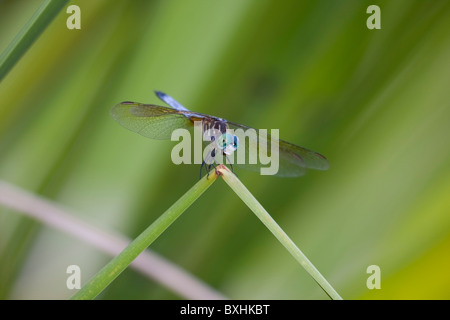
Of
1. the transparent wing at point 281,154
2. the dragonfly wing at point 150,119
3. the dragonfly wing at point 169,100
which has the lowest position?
the transparent wing at point 281,154

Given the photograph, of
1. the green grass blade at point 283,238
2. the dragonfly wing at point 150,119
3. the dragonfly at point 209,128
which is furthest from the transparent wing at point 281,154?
the green grass blade at point 283,238

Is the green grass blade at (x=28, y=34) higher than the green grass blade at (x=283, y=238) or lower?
higher

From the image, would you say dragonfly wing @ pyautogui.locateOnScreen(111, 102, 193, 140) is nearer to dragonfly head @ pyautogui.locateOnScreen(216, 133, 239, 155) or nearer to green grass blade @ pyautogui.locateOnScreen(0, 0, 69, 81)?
dragonfly head @ pyautogui.locateOnScreen(216, 133, 239, 155)

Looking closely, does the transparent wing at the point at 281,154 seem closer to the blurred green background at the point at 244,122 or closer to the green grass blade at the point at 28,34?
the blurred green background at the point at 244,122

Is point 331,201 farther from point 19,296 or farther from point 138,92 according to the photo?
point 19,296

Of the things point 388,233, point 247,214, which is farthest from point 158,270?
point 388,233

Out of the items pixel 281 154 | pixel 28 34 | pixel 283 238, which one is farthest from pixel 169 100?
pixel 283 238
